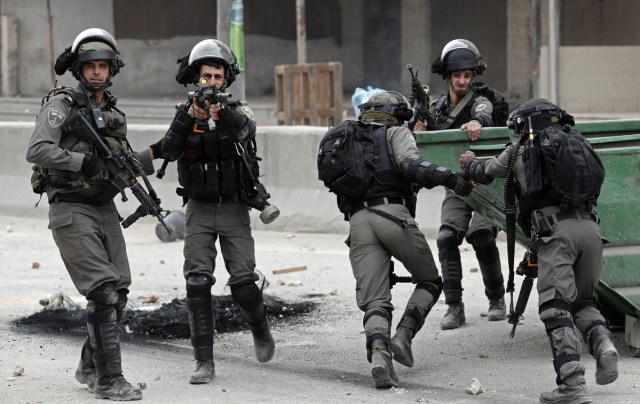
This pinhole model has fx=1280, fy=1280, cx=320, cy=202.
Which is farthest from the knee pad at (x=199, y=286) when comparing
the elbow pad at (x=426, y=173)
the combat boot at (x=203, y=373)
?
the elbow pad at (x=426, y=173)

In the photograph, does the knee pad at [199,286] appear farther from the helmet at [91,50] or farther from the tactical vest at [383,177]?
the helmet at [91,50]

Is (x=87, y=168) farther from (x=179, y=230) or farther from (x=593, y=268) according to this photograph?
(x=179, y=230)

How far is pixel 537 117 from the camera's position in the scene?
6.58 m

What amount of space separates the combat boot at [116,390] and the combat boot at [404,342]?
4.51 feet

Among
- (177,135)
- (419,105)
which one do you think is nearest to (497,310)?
(419,105)

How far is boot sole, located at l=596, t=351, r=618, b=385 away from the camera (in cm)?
627

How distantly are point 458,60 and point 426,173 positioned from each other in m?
1.78

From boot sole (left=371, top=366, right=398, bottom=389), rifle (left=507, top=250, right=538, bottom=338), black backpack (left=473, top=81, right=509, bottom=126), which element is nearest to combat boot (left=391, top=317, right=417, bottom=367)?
boot sole (left=371, top=366, right=398, bottom=389)

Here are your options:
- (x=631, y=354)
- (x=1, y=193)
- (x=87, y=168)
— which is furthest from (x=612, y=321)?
(x=1, y=193)

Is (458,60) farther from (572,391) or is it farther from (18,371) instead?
(18,371)

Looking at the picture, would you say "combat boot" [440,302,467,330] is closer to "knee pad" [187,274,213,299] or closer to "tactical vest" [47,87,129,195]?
"knee pad" [187,274,213,299]

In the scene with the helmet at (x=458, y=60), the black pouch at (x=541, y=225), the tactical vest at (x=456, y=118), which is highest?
the helmet at (x=458, y=60)

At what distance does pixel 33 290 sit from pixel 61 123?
3749mm

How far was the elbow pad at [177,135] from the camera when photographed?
691 centimetres
